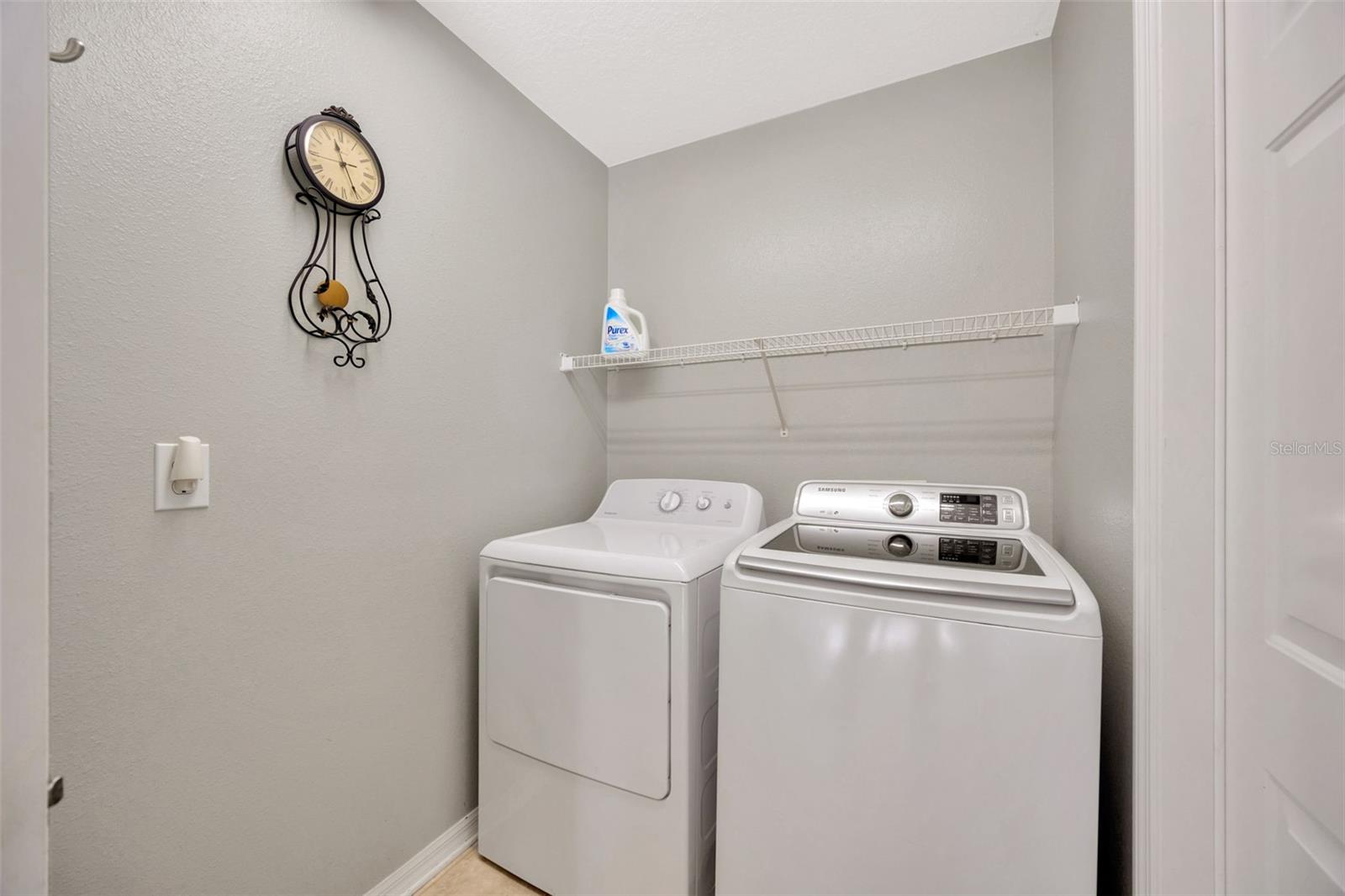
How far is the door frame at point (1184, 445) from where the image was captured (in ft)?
2.68

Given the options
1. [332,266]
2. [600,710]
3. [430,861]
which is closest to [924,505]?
[600,710]

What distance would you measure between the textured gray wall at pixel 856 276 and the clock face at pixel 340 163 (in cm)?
116

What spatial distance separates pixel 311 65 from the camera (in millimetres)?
A: 1242

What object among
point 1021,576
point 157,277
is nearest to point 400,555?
point 157,277

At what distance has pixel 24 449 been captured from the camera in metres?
0.45

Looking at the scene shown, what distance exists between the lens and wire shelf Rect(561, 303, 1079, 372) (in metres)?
1.49

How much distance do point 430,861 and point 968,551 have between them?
180 cm

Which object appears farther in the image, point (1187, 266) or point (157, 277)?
point (157, 277)

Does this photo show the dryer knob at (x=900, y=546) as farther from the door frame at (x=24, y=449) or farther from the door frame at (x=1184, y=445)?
the door frame at (x=24, y=449)

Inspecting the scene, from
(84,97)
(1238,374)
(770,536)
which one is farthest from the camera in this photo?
(770,536)

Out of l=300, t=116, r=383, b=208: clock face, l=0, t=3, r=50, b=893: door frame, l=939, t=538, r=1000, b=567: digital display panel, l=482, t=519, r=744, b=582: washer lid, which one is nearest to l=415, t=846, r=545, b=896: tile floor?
l=482, t=519, r=744, b=582: washer lid

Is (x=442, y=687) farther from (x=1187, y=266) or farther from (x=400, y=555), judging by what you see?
(x=1187, y=266)

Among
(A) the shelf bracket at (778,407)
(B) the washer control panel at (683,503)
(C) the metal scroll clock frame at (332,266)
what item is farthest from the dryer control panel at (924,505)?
(C) the metal scroll clock frame at (332,266)

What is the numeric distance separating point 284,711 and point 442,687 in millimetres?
448
